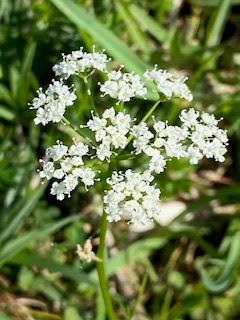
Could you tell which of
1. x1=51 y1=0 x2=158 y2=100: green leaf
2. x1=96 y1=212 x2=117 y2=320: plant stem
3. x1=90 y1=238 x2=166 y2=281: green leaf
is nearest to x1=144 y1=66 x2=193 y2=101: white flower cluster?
x1=96 y1=212 x2=117 y2=320: plant stem

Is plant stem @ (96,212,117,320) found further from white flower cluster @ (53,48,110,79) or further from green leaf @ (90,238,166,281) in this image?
green leaf @ (90,238,166,281)

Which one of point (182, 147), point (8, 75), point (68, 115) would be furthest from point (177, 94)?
point (8, 75)

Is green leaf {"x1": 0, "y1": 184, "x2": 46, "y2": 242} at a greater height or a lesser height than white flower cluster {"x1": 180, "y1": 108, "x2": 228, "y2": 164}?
greater

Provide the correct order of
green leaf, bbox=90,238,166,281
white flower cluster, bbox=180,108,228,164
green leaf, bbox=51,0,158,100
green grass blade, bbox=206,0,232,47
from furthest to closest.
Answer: green grass blade, bbox=206,0,232,47 < green leaf, bbox=90,238,166,281 < green leaf, bbox=51,0,158,100 < white flower cluster, bbox=180,108,228,164

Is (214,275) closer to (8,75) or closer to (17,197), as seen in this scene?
(17,197)

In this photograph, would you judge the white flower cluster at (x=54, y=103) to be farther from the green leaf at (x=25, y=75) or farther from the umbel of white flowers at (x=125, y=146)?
the green leaf at (x=25, y=75)

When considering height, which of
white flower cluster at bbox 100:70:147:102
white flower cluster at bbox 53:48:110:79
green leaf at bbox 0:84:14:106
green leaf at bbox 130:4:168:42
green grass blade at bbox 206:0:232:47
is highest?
green grass blade at bbox 206:0:232:47

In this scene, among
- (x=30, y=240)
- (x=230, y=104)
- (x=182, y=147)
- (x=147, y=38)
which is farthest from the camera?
(x=147, y=38)

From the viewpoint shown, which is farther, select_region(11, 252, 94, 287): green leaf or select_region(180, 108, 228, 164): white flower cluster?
select_region(11, 252, 94, 287): green leaf
